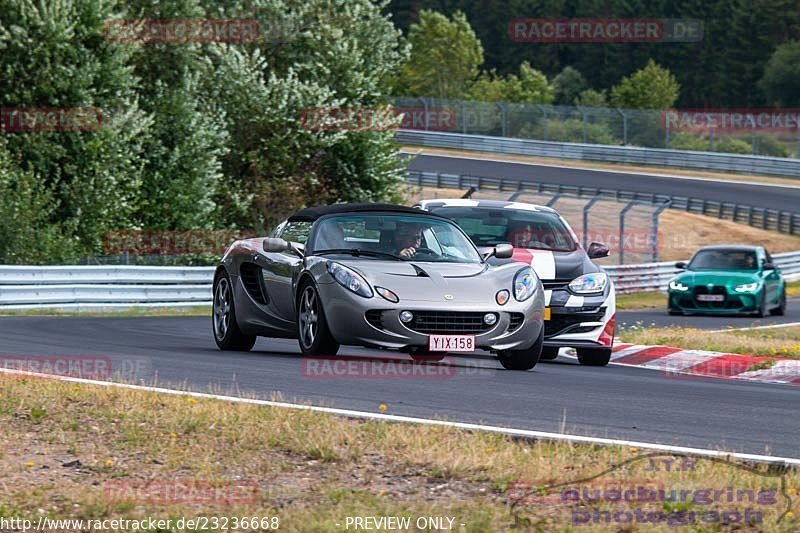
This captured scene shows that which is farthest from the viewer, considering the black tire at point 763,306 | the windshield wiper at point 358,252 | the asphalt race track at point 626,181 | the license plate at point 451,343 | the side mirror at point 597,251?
the asphalt race track at point 626,181

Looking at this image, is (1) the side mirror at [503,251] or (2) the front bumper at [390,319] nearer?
(2) the front bumper at [390,319]

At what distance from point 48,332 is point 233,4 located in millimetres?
26254

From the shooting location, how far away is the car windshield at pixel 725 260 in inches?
1033

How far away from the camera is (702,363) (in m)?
14.8

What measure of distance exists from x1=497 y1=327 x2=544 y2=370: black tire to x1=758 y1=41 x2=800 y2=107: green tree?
304 feet

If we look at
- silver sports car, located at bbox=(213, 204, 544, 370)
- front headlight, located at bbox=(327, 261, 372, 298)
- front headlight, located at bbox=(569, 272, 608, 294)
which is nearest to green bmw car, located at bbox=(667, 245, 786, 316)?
front headlight, located at bbox=(569, 272, 608, 294)

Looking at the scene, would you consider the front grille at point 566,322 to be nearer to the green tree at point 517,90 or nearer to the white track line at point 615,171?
the white track line at point 615,171

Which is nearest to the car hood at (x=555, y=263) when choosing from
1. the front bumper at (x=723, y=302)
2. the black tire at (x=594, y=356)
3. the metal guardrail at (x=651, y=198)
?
the black tire at (x=594, y=356)

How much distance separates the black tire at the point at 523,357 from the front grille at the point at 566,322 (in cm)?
121

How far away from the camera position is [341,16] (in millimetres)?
41688

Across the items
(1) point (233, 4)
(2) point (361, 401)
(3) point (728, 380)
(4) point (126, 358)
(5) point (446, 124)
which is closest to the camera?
(2) point (361, 401)

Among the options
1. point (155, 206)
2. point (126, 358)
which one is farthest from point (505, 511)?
point (155, 206)

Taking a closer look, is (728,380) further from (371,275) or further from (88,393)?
(88,393)

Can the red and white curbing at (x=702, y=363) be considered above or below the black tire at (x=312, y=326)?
below
